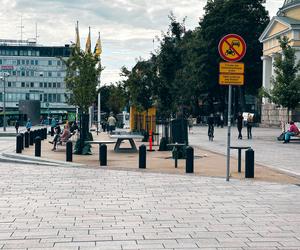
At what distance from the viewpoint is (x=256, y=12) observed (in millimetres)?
74875

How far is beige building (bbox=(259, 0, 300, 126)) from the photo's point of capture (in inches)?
2429

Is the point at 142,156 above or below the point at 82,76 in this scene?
below

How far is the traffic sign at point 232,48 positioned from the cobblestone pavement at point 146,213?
10.0ft

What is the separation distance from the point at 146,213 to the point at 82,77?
21873 millimetres

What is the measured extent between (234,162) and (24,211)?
1113 cm

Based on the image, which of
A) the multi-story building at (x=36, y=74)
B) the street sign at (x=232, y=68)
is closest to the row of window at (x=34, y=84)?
the multi-story building at (x=36, y=74)

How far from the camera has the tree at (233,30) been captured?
7300 centimetres

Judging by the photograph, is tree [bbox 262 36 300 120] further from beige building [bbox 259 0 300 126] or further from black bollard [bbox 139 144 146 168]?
black bollard [bbox 139 144 146 168]

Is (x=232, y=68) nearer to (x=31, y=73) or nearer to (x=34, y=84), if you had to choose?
(x=34, y=84)

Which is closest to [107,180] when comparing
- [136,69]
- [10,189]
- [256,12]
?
[10,189]

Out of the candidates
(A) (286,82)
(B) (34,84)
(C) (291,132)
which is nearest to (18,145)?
(C) (291,132)

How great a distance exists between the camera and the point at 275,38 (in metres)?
66.1

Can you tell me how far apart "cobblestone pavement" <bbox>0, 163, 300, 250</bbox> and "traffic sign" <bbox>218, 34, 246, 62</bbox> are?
3.05 metres

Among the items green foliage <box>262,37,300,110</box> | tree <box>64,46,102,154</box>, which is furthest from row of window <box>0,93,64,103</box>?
tree <box>64,46,102,154</box>
